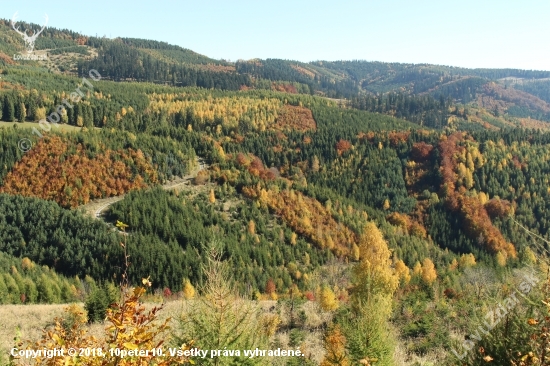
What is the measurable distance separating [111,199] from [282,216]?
43.5 metres

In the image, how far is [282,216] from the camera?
110625 mm

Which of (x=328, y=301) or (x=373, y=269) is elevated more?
(x=373, y=269)

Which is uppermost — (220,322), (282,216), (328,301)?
(220,322)

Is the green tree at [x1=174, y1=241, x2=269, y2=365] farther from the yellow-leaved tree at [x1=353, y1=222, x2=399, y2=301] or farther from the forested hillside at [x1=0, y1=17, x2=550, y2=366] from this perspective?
the yellow-leaved tree at [x1=353, y1=222, x2=399, y2=301]

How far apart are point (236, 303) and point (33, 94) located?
6545 inches

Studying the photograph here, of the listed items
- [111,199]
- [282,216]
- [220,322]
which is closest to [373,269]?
[220,322]

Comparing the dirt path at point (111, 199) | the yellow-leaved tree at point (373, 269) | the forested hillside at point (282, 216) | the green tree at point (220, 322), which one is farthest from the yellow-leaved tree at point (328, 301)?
the dirt path at point (111, 199)

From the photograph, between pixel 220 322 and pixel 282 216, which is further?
pixel 282 216

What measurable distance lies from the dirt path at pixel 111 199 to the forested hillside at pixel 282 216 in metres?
1.00

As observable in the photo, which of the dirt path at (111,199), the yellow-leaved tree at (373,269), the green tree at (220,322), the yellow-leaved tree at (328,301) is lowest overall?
the dirt path at (111,199)

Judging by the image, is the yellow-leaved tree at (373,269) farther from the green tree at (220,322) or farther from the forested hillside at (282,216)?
the green tree at (220,322)

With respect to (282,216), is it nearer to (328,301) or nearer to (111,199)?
(111,199)

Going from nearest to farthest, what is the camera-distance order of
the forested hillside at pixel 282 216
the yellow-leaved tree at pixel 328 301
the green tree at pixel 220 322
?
1. the green tree at pixel 220 322
2. the forested hillside at pixel 282 216
3. the yellow-leaved tree at pixel 328 301

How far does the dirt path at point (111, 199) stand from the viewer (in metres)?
98.2
